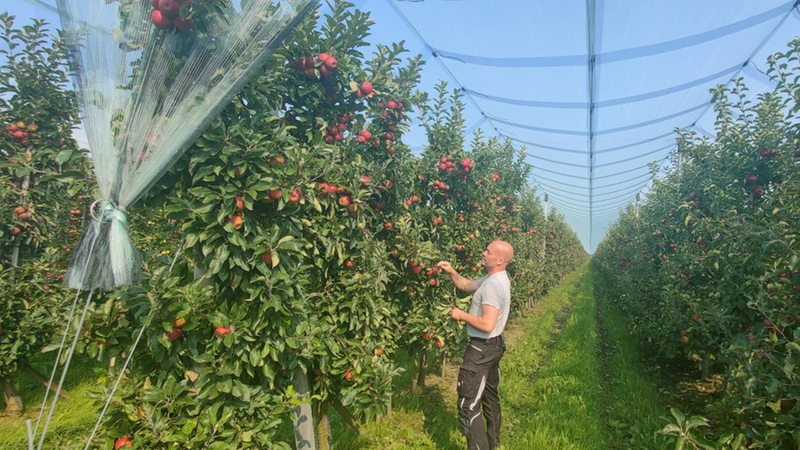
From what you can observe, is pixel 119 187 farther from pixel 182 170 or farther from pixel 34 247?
pixel 34 247

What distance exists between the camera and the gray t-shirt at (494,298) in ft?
8.68

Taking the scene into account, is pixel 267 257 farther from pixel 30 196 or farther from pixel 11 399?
pixel 11 399

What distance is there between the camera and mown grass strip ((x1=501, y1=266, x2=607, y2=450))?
3400 mm

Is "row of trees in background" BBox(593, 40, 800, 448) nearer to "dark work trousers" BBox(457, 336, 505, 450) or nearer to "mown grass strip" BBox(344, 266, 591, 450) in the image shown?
"dark work trousers" BBox(457, 336, 505, 450)

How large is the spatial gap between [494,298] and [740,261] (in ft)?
6.64

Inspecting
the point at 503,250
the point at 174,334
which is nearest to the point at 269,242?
the point at 174,334

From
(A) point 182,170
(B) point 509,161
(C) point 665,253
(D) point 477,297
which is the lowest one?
(D) point 477,297

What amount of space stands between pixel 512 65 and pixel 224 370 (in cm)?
567

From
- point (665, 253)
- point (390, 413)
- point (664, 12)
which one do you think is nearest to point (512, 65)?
point (664, 12)

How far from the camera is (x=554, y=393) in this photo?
434 cm

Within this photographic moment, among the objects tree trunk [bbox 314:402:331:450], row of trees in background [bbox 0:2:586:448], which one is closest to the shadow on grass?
row of trees in background [bbox 0:2:586:448]

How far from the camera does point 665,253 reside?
5844 millimetres

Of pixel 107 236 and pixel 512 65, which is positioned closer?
pixel 107 236

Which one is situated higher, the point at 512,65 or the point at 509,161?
the point at 512,65
